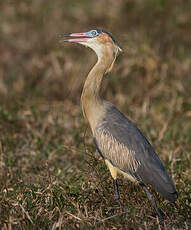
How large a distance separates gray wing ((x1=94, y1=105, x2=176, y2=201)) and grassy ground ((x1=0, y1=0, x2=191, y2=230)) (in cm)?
18

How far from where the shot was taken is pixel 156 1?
905 centimetres

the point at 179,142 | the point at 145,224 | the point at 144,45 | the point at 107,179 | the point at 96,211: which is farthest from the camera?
the point at 144,45

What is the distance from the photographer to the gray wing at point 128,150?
13.4 ft

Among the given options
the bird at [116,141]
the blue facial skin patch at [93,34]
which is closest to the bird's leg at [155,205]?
the bird at [116,141]

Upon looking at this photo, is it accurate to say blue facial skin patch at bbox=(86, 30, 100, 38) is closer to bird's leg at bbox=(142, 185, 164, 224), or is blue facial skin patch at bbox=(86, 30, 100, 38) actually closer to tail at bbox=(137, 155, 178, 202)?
tail at bbox=(137, 155, 178, 202)

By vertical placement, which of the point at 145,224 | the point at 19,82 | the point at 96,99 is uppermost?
the point at 96,99

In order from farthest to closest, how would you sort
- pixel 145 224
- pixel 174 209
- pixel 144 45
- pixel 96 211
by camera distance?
pixel 144 45 < pixel 174 209 < pixel 96 211 < pixel 145 224

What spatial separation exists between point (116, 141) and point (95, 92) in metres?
0.53

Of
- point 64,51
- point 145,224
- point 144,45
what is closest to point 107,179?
point 145,224

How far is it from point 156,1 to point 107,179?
17.7 feet

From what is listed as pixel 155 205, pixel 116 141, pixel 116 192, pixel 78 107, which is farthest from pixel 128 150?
pixel 78 107

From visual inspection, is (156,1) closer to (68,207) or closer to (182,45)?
(182,45)

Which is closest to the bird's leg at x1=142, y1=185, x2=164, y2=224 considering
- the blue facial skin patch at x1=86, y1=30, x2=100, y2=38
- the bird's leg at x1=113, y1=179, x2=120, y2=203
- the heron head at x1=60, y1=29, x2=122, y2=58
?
the bird's leg at x1=113, y1=179, x2=120, y2=203

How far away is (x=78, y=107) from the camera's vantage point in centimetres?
714
